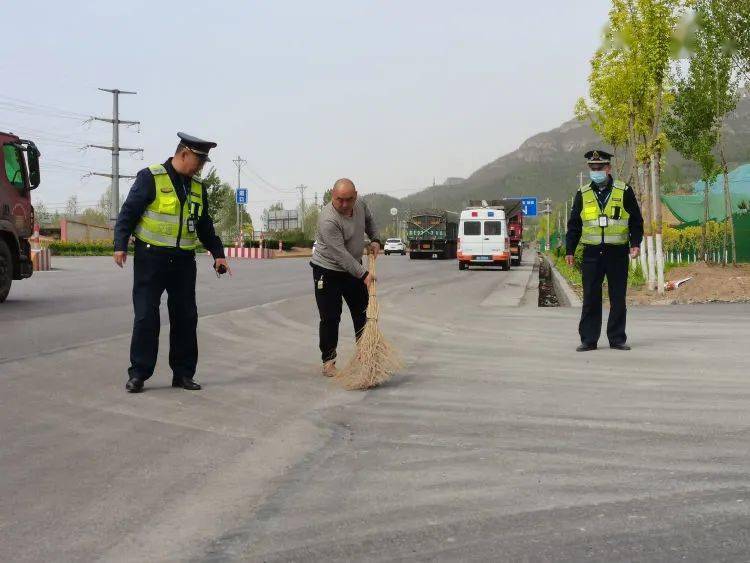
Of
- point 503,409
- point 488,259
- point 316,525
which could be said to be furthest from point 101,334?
point 488,259

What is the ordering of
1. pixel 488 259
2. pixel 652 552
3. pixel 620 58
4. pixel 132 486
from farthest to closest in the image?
1. pixel 488 259
2. pixel 620 58
3. pixel 132 486
4. pixel 652 552

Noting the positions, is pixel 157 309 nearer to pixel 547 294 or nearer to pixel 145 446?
pixel 145 446

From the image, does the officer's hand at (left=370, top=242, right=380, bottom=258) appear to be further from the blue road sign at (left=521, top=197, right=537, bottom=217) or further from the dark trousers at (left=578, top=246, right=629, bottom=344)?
the blue road sign at (left=521, top=197, right=537, bottom=217)

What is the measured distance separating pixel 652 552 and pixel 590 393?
3.73 meters

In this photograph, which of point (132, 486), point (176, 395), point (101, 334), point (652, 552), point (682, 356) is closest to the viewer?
point (652, 552)

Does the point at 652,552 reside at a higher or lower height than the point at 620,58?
lower

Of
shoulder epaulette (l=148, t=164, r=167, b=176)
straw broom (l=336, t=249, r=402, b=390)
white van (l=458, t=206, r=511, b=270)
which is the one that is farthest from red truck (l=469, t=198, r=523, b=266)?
shoulder epaulette (l=148, t=164, r=167, b=176)

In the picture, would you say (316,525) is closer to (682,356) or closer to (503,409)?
(503,409)

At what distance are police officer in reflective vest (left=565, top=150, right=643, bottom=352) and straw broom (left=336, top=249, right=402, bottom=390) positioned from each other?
9.53 ft

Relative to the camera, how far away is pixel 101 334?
10.9 metres

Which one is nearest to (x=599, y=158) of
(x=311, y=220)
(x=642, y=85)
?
(x=642, y=85)

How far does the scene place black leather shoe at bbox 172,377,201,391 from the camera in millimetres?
7238

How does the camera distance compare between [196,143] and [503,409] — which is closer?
[503,409]

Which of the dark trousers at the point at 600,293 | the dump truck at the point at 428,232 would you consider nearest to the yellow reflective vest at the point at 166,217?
the dark trousers at the point at 600,293
